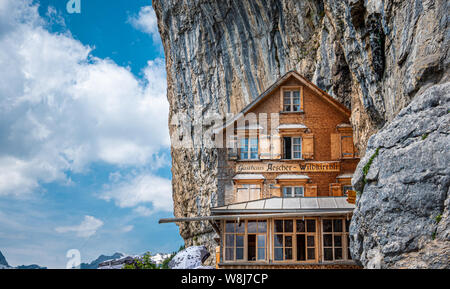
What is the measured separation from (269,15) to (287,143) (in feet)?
63.1

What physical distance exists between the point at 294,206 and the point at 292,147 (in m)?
6.46

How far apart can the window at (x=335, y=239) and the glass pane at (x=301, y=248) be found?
0.86 metres

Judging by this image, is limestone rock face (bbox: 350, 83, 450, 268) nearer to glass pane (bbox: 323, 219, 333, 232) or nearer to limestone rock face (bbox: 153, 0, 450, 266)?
limestone rock face (bbox: 153, 0, 450, 266)

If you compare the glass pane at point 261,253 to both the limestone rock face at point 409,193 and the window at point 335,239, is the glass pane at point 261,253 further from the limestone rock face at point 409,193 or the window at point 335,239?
the limestone rock face at point 409,193

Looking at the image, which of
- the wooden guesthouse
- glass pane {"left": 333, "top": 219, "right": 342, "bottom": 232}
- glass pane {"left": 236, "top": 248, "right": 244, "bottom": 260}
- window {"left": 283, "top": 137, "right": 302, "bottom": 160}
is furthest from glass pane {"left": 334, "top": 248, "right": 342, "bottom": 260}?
window {"left": 283, "top": 137, "right": 302, "bottom": 160}

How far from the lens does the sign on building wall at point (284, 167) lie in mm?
25219

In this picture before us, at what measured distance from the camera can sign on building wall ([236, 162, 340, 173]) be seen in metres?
25.2

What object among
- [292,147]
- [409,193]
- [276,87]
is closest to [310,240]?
[409,193]

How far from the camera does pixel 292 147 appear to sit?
84.5 ft

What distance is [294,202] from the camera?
20.4 m

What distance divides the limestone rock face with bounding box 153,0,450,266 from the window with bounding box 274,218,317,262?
5.74m

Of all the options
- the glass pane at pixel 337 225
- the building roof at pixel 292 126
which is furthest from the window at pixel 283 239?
the building roof at pixel 292 126

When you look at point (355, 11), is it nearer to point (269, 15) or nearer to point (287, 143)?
point (287, 143)
